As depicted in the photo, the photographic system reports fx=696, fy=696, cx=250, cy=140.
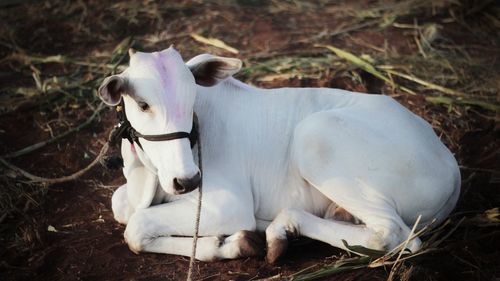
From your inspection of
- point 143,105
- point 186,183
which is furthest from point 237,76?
point 186,183

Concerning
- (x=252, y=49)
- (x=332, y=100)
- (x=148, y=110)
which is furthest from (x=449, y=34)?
(x=148, y=110)

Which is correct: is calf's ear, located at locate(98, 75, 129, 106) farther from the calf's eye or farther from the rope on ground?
the rope on ground

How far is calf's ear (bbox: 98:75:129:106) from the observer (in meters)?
3.21

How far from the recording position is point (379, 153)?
363 centimetres

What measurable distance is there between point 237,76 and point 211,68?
2072mm

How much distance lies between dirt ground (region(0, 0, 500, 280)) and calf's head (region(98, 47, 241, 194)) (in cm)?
66

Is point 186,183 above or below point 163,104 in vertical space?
below

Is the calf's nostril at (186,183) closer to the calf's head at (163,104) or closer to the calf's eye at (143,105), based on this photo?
the calf's head at (163,104)

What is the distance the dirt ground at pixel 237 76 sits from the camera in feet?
12.2

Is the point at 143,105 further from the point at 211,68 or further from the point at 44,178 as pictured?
the point at 44,178

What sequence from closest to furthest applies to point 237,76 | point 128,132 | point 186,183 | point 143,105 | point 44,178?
point 186,183 → point 143,105 → point 128,132 → point 44,178 → point 237,76

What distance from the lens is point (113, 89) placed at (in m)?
3.29

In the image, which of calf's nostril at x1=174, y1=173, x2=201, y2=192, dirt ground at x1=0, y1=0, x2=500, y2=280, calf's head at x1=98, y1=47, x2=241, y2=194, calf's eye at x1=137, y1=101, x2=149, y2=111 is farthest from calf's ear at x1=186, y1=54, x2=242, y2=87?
dirt ground at x1=0, y1=0, x2=500, y2=280

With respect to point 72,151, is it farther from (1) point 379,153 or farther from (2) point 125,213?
(1) point 379,153
